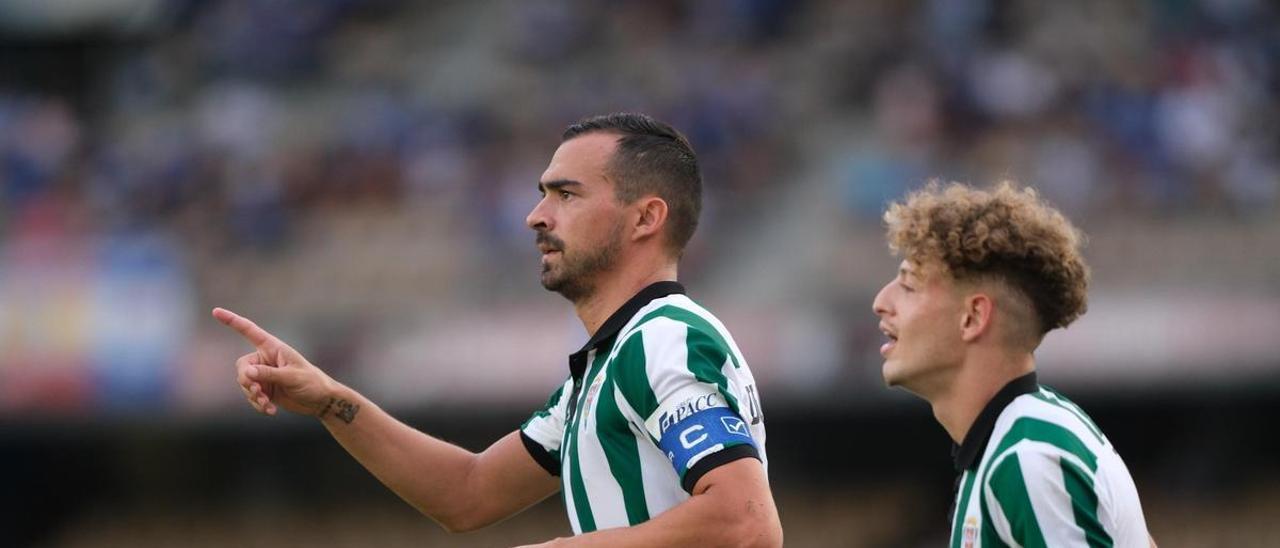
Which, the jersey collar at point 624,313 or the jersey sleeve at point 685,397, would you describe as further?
the jersey collar at point 624,313

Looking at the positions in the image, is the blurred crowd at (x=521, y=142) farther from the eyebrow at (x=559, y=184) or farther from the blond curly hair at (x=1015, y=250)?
the blond curly hair at (x=1015, y=250)

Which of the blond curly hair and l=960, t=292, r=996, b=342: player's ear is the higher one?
the blond curly hair

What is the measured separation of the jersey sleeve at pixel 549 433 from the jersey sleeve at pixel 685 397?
0.72 meters

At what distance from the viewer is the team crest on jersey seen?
390 cm

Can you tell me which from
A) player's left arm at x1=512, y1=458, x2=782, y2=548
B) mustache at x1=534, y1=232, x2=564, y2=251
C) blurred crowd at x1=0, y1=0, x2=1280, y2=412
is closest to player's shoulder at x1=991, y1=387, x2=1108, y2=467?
player's left arm at x1=512, y1=458, x2=782, y2=548

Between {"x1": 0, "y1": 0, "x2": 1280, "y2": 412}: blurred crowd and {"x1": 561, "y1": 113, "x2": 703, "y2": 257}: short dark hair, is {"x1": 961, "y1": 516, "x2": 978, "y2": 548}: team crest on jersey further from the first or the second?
{"x1": 0, "y1": 0, "x2": 1280, "y2": 412}: blurred crowd

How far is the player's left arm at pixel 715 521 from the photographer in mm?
4031

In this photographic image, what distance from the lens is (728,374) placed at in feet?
14.1

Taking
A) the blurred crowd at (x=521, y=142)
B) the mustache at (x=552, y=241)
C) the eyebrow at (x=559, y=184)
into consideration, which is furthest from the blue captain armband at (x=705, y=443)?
the blurred crowd at (x=521, y=142)

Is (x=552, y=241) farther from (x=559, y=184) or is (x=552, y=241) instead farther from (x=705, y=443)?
(x=705, y=443)

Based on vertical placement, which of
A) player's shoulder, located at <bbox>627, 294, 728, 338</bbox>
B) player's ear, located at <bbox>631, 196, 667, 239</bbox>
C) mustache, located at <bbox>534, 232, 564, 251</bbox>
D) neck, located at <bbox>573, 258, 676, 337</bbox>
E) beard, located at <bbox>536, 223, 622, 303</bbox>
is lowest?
player's shoulder, located at <bbox>627, 294, 728, 338</bbox>

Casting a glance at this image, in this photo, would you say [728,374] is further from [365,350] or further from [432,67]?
[432,67]

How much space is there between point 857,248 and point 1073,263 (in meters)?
9.43

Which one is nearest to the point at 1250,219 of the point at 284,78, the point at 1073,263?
the point at 1073,263
